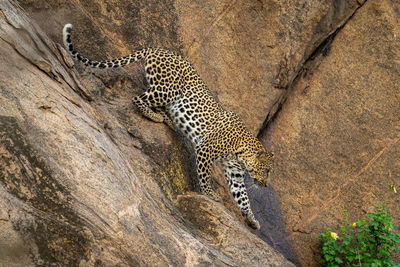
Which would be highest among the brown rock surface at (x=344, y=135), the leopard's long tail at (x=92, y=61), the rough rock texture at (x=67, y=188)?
the brown rock surface at (x=344, y=135)

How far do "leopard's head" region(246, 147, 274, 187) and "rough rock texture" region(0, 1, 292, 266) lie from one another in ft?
7.58

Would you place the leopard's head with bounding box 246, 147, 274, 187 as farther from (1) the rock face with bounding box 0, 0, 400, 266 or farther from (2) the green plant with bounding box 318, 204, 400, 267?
(2) the green plant with bounding box 318, 204, 400, 267

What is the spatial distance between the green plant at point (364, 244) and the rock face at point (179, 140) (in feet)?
1.66

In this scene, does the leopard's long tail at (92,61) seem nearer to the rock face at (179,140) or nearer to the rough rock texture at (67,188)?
the rock face at (179,140)

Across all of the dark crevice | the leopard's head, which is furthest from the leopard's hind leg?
the dark crevice

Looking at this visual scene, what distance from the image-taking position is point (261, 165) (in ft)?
30.9

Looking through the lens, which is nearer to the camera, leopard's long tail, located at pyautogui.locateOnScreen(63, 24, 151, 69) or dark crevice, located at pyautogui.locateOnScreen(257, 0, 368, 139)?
leopard's long tail, located at pyautogui.locateOnScreen(63, 24, 151, 69)

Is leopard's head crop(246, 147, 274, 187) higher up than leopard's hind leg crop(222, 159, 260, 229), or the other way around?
leopard's head crop(246, 147, 274, 187)

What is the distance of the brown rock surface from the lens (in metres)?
10.3

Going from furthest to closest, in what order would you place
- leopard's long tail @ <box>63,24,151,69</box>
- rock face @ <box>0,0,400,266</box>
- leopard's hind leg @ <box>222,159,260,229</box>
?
1. leopard's hind leg @ <box>222,159,260,229</box>
2. leopard's long tail @ <box>63,24,151,69</box>
3. rock face @ <box>0,0,400,266</box>

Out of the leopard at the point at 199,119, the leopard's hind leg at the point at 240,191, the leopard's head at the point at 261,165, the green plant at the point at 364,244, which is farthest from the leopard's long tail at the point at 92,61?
the green plant at the point at 364,244

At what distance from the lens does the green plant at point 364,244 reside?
8.91 m

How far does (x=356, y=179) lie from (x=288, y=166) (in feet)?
4.71

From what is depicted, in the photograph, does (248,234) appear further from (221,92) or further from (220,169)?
(221,92)
